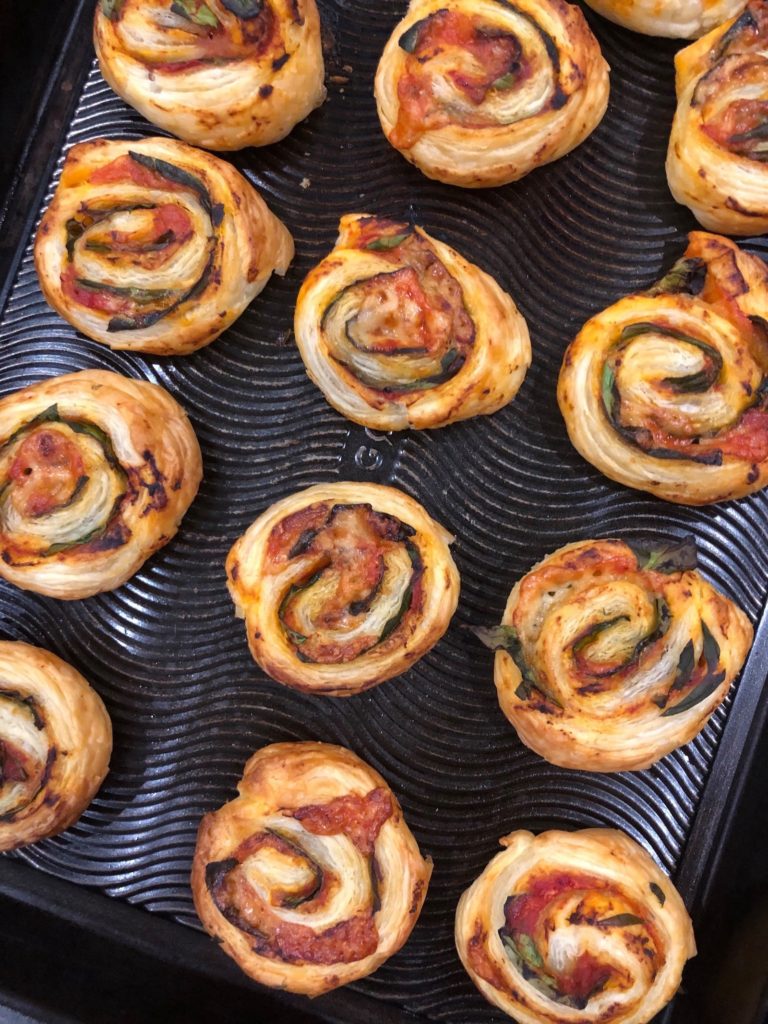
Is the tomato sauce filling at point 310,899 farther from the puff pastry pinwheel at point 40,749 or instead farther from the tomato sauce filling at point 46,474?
the tomato sauce filling at point 46,474

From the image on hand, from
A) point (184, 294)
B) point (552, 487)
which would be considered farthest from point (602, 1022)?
point (184, 294)

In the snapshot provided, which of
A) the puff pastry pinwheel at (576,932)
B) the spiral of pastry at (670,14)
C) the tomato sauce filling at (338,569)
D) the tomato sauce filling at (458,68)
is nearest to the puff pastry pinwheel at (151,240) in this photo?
the tomato sauce filling at (458,68)

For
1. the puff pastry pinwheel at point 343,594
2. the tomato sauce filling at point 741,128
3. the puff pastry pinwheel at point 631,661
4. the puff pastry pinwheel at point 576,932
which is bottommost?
the puff pastry pinwheel at point 576,932

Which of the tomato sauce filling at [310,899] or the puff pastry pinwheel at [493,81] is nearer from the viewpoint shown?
the tomato sauce filling at [310,899]

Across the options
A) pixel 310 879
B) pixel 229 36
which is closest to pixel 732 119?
pixel 229 36

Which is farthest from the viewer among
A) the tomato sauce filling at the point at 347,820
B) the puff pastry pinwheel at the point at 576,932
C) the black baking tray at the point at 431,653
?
the black baking tray at the point at 431,653

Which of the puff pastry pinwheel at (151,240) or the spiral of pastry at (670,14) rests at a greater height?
the spiral of pastry at (670,14)

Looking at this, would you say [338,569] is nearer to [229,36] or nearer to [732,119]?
[229,36]

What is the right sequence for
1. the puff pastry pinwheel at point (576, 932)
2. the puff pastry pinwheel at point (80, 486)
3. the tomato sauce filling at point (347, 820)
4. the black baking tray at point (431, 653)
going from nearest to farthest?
the puff pastry pinwheel at point (576, 932)
the tomato sauce filling at point (347, 820)
the puff pastry pinwheel at point (80, 486)
the black baking tray at point (431, 653)
